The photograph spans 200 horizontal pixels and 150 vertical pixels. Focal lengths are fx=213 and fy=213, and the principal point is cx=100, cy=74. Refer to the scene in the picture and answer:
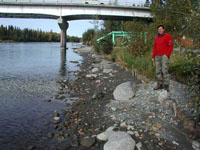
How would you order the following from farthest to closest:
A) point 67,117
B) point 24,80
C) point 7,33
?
point 7,33 < point 24,80 < point 67,117

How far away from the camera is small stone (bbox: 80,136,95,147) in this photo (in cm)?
508

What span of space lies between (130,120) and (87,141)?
4.85 ft

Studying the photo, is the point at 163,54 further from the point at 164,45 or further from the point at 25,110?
the point at 25,110

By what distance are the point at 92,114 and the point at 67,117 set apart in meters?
0.82

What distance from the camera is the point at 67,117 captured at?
693cm

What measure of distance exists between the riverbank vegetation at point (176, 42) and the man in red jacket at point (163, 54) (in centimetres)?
39

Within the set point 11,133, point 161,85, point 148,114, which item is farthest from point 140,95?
point 11,133

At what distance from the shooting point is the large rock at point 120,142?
4.68 metres

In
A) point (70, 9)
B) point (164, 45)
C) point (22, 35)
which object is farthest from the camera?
point (22, 35)

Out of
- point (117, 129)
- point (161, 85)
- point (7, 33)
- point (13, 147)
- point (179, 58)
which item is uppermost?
point (7, 33)

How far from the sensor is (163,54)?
736 cm

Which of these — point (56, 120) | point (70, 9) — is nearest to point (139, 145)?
point (56, 120)

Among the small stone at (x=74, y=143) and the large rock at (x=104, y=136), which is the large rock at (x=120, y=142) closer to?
the large rock at (x=104, y=136)

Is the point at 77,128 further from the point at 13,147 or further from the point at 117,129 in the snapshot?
the point at 13,147
